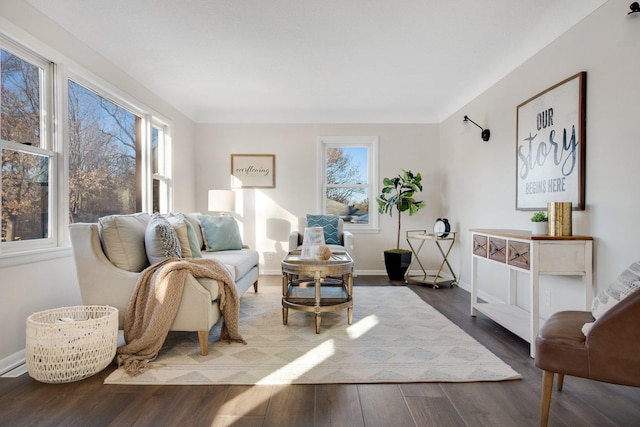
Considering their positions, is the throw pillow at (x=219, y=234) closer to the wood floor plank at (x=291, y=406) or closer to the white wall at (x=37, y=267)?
the white wall at (x=37, y=267)

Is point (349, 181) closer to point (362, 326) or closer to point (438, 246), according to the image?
point (438, 246)

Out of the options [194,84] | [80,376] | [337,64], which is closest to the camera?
[80,376]

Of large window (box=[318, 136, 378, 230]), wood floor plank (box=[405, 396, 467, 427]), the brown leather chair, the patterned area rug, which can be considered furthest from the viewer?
large window (box=[318, 136, 378, 230])

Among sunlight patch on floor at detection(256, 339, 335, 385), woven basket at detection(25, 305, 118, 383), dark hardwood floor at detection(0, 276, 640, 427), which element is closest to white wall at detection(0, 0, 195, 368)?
woven basket at detection(25, 305, 118, 383)

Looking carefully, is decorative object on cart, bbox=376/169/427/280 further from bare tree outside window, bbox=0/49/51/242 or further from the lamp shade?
bare tree outside window, bbox=0/49/51/242

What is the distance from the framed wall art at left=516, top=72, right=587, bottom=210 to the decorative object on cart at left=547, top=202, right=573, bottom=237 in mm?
193

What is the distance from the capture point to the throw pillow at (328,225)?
4805 mm

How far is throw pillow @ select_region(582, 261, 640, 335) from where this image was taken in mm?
1502

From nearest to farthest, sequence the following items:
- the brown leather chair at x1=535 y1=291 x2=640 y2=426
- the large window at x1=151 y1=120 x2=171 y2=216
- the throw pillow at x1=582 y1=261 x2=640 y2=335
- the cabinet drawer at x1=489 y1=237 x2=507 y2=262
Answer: the brown leather chair at x1=535 y1=291 x2=640 y2=426, the throw pillow at x1=582 y1=261 x2=640 y2=335, the cabinet drawer at x1=489 y1=237 x2=507 y2=262, the large window at x1=151 y1=120 x2=171 y2=216

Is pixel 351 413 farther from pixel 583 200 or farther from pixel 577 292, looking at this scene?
pixel 583 200

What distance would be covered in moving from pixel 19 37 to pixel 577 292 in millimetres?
4078

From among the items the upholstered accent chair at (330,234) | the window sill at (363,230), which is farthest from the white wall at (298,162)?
the upholstered accent chair at (330,234)

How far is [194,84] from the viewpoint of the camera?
14.0ft

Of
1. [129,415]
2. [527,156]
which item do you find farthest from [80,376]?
[527,156]
